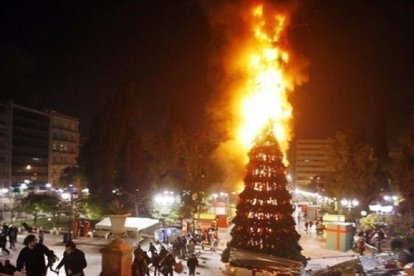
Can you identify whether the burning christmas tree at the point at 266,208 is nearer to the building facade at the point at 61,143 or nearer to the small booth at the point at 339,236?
the small booth at the point at 339,236

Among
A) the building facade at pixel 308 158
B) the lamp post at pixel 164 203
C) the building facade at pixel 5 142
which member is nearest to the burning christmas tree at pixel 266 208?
the lamp post at pixel 164 203

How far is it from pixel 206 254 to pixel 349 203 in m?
Answer: 25.3

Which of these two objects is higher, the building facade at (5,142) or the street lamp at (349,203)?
the building facade at (5,142)

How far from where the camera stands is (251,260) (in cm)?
1900

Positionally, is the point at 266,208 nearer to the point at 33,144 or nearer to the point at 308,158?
the point at 33,144

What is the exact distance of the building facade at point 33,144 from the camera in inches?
3263

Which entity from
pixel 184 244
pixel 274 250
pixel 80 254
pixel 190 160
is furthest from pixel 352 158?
pixel 80 254

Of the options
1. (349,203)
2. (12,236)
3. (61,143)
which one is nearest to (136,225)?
(12,236)

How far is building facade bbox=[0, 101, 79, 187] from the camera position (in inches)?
3263

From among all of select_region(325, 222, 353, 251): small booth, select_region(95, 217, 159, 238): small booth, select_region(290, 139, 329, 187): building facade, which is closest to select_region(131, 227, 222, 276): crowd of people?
select_region(95, 217, 159, 238): small booth

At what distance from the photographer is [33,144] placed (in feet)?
306

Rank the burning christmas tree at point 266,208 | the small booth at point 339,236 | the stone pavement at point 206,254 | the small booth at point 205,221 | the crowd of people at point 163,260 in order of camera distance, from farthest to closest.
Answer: the small booth at point 205,221 < the small booth at point 339,236 < the stone pavement at point 206,254 < the burning christmas tree at point 266,208 < the crowd of people at point 163,260

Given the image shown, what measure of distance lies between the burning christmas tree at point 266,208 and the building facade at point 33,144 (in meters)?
66.2

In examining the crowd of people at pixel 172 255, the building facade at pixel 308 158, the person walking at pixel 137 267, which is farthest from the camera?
the building facade at pixel 308 158
